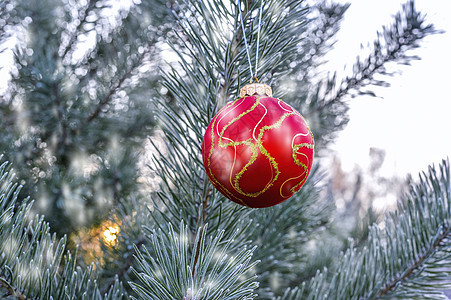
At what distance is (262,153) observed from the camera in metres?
0.37

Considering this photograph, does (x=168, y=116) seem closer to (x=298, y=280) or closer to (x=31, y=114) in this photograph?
(x=31, y=114)

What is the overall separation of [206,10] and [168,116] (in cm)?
15

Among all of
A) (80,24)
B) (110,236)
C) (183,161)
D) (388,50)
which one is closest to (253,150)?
(183,161)

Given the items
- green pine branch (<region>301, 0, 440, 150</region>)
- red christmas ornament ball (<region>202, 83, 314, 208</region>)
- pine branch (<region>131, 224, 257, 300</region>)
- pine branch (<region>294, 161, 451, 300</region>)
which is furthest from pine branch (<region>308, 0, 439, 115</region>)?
pine branch (<region>131, 224, 257, 300</region>)

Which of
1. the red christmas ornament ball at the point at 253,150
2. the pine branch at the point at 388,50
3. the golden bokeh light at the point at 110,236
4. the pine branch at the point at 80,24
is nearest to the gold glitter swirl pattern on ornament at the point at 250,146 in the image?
the red christmas ornament ball at the point at 253,150

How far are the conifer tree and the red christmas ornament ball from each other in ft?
0.17

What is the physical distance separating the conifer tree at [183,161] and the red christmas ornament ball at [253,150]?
5 cm

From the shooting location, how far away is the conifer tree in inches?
13.9

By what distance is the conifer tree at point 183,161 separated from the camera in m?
0.35

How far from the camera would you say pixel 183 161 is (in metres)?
0.45

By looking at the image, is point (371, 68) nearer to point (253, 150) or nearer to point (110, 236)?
point (253, 150)

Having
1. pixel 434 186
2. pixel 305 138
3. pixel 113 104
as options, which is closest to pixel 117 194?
pixel 113 104

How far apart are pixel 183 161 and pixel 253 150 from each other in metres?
0.12

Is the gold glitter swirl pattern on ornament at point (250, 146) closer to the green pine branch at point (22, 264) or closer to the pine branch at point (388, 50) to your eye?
the green pine branch at point (22, 264)
